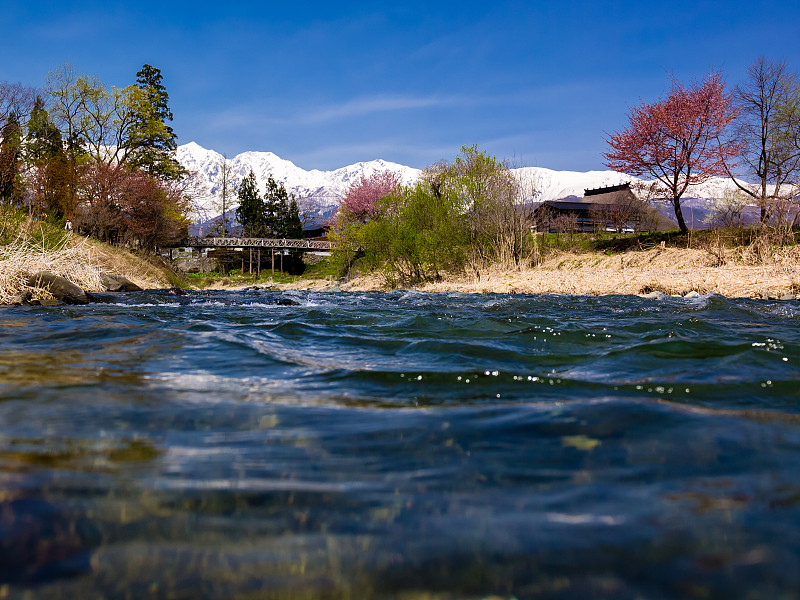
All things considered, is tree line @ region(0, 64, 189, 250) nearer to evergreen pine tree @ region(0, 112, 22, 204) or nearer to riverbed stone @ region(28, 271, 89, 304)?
evergreen pine tree @ region(0, 112, 22, 204)

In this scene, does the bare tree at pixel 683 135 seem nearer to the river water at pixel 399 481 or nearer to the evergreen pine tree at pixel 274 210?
the river water at pixel 399 481

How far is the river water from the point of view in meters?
1.08

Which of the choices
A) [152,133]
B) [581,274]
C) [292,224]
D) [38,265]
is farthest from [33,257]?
[292,224]

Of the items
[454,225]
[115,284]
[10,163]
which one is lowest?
[115,284]

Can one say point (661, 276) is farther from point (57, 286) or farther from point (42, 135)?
point (42, 135)

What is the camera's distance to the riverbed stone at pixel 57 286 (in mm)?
9789

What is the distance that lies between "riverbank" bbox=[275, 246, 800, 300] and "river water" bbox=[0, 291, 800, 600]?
9.72 metres

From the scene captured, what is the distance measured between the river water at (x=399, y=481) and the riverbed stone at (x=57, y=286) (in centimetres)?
742

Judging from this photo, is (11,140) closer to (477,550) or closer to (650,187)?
(650,187)

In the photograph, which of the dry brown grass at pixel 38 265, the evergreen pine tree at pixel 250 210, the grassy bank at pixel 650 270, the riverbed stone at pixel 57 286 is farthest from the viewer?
the evergreen pine tree at pixel 250 210

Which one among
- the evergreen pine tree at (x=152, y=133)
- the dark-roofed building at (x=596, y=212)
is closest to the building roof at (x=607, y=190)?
the dark-roofed building at (x=596, y=212)

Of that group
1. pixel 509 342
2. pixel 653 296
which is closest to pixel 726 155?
pixel 653 296

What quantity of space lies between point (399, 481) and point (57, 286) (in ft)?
34.4

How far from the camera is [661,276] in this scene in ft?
48.6
